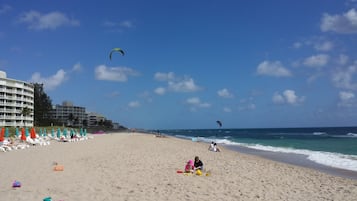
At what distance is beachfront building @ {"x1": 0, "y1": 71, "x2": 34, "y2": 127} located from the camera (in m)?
63.3

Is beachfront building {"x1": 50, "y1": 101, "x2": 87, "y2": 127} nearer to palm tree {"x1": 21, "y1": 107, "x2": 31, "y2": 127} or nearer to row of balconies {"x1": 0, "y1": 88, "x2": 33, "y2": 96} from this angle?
row of balconies {"x1": 0, "y1": 88, "x2": 33, "y2": 96}

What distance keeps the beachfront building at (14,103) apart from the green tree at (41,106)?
25.5 feet

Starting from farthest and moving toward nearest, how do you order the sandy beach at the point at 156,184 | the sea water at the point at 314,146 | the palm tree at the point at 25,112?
the palm tree at the point at 25,112, the sea water at the point at 314,146, the sandy beach at the point at 156,184

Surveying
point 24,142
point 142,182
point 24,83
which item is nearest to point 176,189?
point 142,182

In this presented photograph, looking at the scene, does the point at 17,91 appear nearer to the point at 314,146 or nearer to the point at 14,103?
the point at 14,103

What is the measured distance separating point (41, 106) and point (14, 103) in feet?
47.3

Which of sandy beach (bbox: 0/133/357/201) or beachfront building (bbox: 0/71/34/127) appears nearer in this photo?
sandy beach (bbox: 0/133/357/201)

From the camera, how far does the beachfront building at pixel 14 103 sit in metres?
63.3

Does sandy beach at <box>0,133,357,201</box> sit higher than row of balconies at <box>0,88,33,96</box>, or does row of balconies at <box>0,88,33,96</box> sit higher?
row of balconies at <box>0,88,33,96</box>

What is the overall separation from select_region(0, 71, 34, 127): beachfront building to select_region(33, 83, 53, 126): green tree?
7.77 m

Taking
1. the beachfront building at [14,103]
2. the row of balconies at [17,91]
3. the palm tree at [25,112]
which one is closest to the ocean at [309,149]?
the palm tree at [25,112]

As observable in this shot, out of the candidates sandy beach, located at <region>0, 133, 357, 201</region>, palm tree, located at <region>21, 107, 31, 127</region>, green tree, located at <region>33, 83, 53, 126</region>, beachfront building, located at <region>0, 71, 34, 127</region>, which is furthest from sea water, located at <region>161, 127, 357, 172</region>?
green tree, located at <region>33, 83, 53, 126</region>

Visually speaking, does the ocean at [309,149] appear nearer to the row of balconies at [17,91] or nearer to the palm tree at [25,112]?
the palm tree at [25,112]

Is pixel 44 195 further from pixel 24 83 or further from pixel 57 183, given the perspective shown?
pixel 24 83
